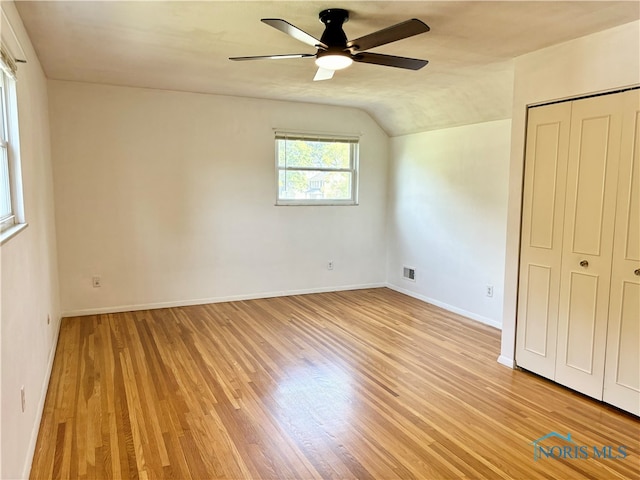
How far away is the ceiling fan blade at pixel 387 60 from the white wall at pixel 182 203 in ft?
9.18

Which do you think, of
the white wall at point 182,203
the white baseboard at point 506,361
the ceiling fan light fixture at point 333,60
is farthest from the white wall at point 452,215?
the ceiling fan light fixture at point 333,60

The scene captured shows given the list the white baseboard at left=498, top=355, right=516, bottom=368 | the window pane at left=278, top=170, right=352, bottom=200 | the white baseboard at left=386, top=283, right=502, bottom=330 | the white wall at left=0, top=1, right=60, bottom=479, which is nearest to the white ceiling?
the white wall at left=0, top=1, right=60, bottom=479

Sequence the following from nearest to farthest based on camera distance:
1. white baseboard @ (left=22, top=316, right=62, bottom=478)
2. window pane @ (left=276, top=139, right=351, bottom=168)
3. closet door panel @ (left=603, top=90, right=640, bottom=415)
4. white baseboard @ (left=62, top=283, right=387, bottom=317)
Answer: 1. white baseboard @ (left=22, top=316, right=62, bottom=478)
2. closet door panel @ (left=603, top=90, right=640, bottom=415)
3. white baseboard @ (left=62, top=283, right=387, bottom=317)
4. window pane @ (left=276, top=139, right=351, bottom=168)

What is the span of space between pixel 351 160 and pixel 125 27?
3.55 m

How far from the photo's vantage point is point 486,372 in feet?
11.0

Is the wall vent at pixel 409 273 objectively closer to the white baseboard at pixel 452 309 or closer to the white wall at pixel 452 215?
the white wall at pixel 452 215

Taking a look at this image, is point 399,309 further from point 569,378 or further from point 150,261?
point 150,261

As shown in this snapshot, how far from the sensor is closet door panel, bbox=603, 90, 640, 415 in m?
2.64

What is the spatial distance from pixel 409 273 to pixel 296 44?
356cm

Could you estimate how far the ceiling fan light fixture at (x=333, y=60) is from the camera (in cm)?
256

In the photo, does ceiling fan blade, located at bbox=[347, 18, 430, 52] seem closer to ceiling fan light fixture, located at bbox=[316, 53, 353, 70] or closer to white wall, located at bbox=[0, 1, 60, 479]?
ceiling fan light fixture, located at bbox=[316, 53, 353, 70]

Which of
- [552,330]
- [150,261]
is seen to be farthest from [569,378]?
[150,261]

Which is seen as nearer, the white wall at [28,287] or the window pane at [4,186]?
the white wall at [28,287]

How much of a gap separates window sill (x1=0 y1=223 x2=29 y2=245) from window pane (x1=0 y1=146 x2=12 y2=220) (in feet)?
0.28
